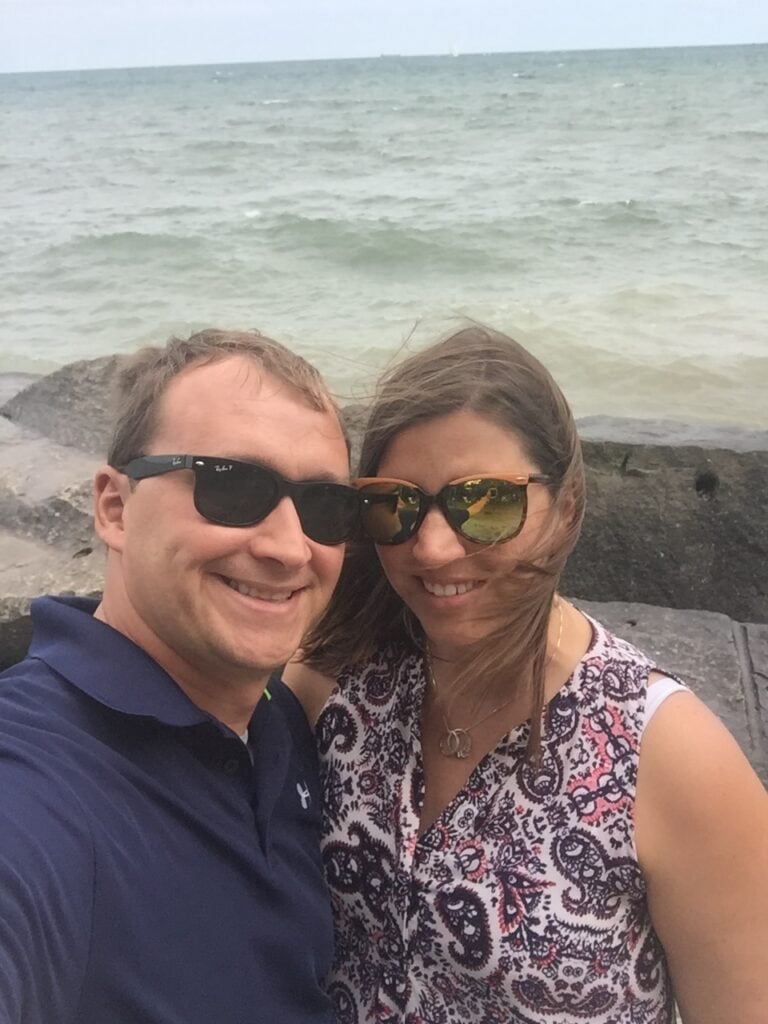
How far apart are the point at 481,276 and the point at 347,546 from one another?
519 inches

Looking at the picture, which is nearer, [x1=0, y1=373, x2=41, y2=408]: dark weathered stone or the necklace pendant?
the necklace pendant

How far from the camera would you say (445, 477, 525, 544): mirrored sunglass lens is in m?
1.69

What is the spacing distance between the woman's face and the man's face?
15 centimetres

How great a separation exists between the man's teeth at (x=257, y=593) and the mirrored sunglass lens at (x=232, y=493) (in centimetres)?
11

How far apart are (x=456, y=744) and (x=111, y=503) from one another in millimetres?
780

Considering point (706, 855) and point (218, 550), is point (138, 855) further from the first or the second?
point (706, 855)

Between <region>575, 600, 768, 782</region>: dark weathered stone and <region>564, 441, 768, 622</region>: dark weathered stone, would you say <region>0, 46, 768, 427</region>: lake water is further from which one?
<region>575, 600, 768, 782</region>: dark weathered stone

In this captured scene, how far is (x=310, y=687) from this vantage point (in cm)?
209

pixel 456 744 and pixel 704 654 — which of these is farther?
pixel 704 654

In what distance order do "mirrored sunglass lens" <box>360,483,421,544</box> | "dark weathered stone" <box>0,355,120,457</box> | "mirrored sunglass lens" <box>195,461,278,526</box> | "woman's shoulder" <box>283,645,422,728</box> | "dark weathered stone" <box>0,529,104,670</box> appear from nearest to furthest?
1. "mirrored sunglass lens" <box>195,461,278,526</box>
2. "mirrored sunglass lens" <box>360,483,421,544</box>
3. "woman's shoulder" <box>283,645,422,728</box>
4. "dark weathered stone" <box>0,529,104,670</box>
5. "dark weathered stone" <box>0,355,120,457</box>

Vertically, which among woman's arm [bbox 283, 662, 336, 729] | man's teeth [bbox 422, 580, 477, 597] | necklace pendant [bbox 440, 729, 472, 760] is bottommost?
woman's arm [bbox 283, 662, 336, 729]

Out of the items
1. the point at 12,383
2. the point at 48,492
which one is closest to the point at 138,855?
the point at 48,492

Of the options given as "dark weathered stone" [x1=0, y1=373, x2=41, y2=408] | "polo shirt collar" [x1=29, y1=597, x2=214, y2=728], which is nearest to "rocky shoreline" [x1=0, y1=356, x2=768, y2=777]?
"polo shirt collar" [x1=29, y1=597, x2=214, y2=728]

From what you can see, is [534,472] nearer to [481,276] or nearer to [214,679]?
[214,679]
